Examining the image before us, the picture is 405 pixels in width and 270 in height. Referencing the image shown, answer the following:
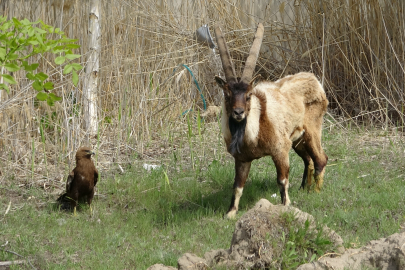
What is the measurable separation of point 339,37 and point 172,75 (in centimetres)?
296

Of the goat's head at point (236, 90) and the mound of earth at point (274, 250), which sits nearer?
the mound of earth at point (274, 250)

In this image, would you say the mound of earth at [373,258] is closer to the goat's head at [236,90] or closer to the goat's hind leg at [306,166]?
the goat's head at [236,90]

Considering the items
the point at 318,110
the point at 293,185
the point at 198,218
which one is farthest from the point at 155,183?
the point at 318,110

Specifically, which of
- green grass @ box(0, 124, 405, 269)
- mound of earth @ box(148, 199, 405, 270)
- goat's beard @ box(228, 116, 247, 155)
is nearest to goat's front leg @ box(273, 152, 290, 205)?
green grass @ box(0, 124, 405, 269)

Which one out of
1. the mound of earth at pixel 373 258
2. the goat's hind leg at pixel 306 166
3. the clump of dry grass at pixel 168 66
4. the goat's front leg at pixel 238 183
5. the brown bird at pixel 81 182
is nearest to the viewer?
the mound of earth at pixel 373 258

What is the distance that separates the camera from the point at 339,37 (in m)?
8.88

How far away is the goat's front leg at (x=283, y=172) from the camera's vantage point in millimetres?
5770

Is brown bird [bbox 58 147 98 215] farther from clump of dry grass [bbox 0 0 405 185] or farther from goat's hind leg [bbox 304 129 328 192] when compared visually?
goat's hind leg [bbox 304 129 328 192]

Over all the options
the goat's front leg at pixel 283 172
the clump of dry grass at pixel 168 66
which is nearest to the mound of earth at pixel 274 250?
the goat's front leg at pixel 283 172

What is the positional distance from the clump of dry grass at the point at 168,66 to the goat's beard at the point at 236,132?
7.38 ft

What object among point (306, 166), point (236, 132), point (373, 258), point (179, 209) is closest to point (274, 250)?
point (373, 258)

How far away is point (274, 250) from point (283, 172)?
1.95 metres

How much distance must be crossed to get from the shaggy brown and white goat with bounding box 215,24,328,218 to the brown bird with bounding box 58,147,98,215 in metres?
1.59

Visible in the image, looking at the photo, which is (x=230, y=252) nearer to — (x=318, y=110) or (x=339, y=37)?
(x=318, y=110)
